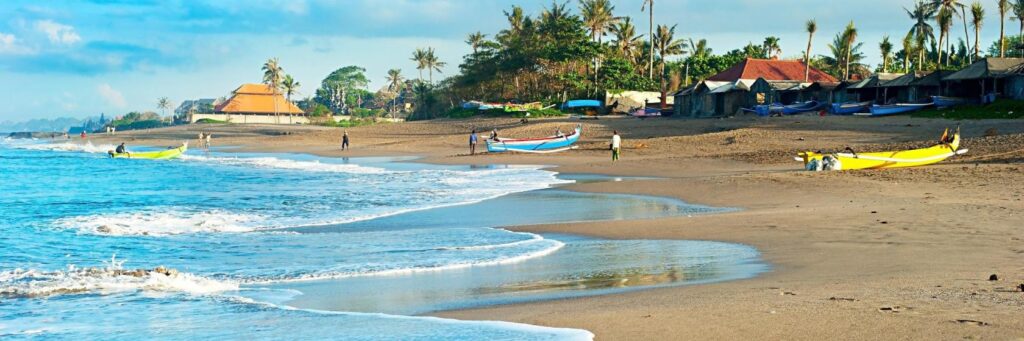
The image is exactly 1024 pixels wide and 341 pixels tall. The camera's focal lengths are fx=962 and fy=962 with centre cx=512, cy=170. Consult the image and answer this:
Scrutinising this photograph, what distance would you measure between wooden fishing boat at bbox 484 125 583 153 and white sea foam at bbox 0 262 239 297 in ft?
108

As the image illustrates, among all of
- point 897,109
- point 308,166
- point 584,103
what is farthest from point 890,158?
point 584,103

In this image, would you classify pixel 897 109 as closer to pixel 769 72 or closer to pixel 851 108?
pixel 851 108

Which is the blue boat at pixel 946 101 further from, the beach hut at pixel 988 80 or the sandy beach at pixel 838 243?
the sandy beach at pixel 838 243

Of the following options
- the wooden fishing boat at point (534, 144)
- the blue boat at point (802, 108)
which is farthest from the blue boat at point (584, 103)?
the wooden fishing boat at point (534, 144)

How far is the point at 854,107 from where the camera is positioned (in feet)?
156

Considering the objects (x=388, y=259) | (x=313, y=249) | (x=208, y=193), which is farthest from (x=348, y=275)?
(x=208, y=193)

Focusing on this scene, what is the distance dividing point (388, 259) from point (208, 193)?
15.5 m

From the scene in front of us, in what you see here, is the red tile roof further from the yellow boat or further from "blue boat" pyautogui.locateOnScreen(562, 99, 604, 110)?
the yellow boat

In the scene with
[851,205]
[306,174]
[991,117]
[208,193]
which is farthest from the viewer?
[991,117]

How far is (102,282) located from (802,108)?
4524 cm

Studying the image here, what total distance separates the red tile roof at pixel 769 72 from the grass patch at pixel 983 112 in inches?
957

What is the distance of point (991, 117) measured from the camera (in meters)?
38.2

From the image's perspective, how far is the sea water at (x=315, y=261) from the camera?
8766mm

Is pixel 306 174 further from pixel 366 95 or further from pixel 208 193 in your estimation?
pixel 366 95
